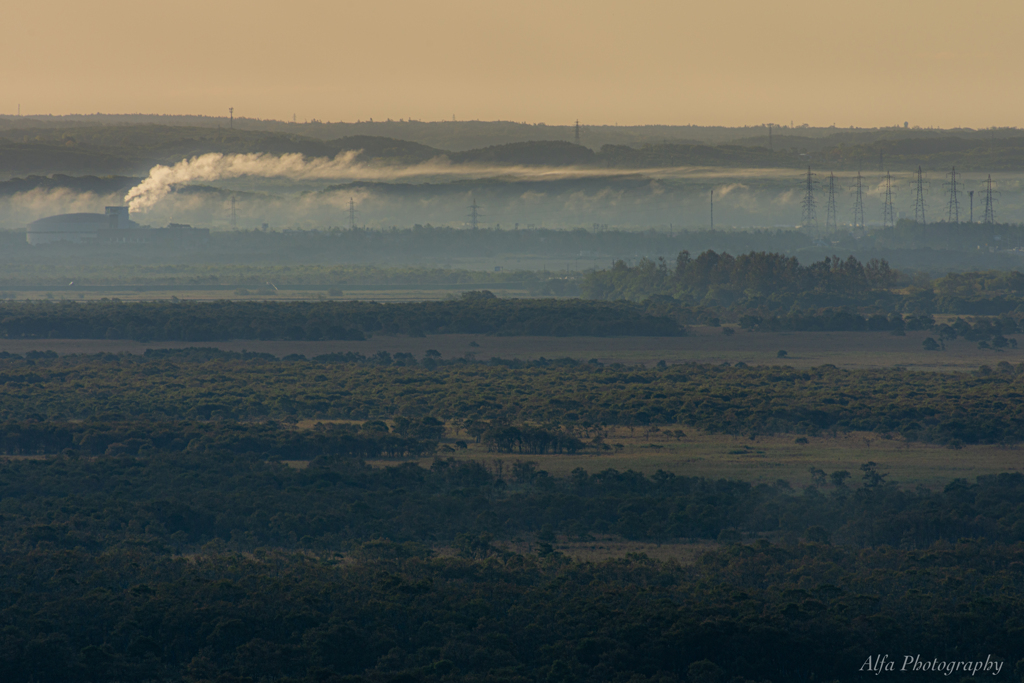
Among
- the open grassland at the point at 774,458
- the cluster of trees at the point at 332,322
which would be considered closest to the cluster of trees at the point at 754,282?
the cluster of trees at the point at 332,322

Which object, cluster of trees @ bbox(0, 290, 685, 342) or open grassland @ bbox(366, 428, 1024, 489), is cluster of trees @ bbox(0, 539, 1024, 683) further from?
cluster of trees @ bbox(0, 290, 685, 342)

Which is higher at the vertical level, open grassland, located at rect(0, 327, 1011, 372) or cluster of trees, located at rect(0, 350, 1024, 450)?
cluster of trees, located at rect(0, 350, 1024, 450)

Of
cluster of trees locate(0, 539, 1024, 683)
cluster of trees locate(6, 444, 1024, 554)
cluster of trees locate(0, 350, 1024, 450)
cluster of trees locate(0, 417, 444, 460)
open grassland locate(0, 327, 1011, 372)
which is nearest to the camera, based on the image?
cluster of trees locate(0, 539, 1024, 683)

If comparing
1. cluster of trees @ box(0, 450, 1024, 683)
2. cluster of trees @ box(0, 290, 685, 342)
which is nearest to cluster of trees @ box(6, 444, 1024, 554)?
cluster of trees @ box(0, 450, 1024, 683)

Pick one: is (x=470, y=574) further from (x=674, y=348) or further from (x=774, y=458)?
(x=674, y=348)

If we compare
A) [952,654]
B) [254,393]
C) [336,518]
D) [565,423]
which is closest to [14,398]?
[254,393]

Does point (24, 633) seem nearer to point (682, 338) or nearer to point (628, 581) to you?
point (628, 581)
